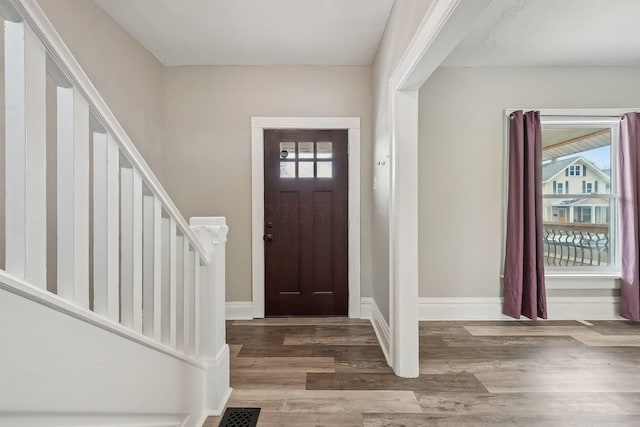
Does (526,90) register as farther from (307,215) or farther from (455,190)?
(307,215)

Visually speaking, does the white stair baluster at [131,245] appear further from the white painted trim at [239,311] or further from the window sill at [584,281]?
the window sill at [584,281]

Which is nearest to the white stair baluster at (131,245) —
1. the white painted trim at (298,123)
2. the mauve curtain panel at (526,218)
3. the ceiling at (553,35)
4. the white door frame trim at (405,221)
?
the white door frame trim at (405,221)

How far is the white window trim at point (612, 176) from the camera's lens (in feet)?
10.7

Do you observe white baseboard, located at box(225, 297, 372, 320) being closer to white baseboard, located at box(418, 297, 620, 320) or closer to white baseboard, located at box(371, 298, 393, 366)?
white baseboard, located at box(371, 298, 393, 366)

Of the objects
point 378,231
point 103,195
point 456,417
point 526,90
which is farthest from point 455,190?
point 103,195

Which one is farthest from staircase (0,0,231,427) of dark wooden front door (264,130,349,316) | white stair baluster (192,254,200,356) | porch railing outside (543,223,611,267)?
porch railing outside (543,223,611,267)

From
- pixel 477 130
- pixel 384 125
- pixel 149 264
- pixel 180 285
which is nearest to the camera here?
pixel 149 264

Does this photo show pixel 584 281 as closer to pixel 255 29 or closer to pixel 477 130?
pixel 477 130

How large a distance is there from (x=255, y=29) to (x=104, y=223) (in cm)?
224

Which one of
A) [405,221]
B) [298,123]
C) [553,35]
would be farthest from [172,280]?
[553,35]

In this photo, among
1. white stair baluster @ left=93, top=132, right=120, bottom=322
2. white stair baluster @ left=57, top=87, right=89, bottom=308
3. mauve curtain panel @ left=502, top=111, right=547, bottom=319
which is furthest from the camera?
mauve curtain panel @ left=502, top=111, right=547, bottom=319

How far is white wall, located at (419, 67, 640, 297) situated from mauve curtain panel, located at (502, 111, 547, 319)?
0.42 ft

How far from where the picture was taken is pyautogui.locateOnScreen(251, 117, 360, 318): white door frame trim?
3.37m

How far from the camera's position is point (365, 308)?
343cm
